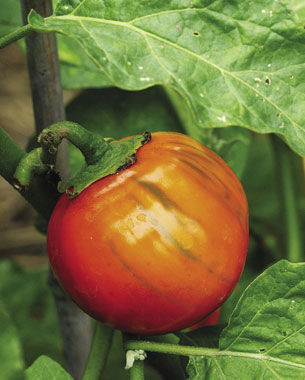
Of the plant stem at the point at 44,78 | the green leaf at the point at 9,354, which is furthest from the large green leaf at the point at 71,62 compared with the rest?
the green leaf at the point at 9,354

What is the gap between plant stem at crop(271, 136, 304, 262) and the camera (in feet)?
3.25

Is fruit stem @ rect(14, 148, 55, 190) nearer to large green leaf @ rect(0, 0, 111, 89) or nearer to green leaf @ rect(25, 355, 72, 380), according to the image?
green leaf @ rect(25, 355, 72, 380)

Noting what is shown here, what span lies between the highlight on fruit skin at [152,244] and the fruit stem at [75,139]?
44 millimetres

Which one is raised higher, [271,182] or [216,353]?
[216,353]

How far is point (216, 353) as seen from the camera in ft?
2.02

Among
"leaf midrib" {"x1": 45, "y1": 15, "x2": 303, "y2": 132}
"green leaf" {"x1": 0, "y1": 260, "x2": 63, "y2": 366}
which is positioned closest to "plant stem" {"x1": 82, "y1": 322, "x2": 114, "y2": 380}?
"leaf midrib" {"x1": 45, "y1": 15, "x2": 303, "y2": 132}

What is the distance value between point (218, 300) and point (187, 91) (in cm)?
19

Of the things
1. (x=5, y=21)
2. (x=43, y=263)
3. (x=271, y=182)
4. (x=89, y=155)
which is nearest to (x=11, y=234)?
(x=43, y=263)

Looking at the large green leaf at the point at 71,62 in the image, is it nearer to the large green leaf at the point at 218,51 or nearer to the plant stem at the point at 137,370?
the large green leaf at the point at 218,51

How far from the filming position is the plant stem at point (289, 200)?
0.99 metres

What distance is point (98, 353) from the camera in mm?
632

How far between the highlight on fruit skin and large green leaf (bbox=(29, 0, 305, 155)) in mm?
61

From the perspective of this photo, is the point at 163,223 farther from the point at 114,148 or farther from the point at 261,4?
the point at 261,4

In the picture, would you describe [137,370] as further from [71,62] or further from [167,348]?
[71,62]
